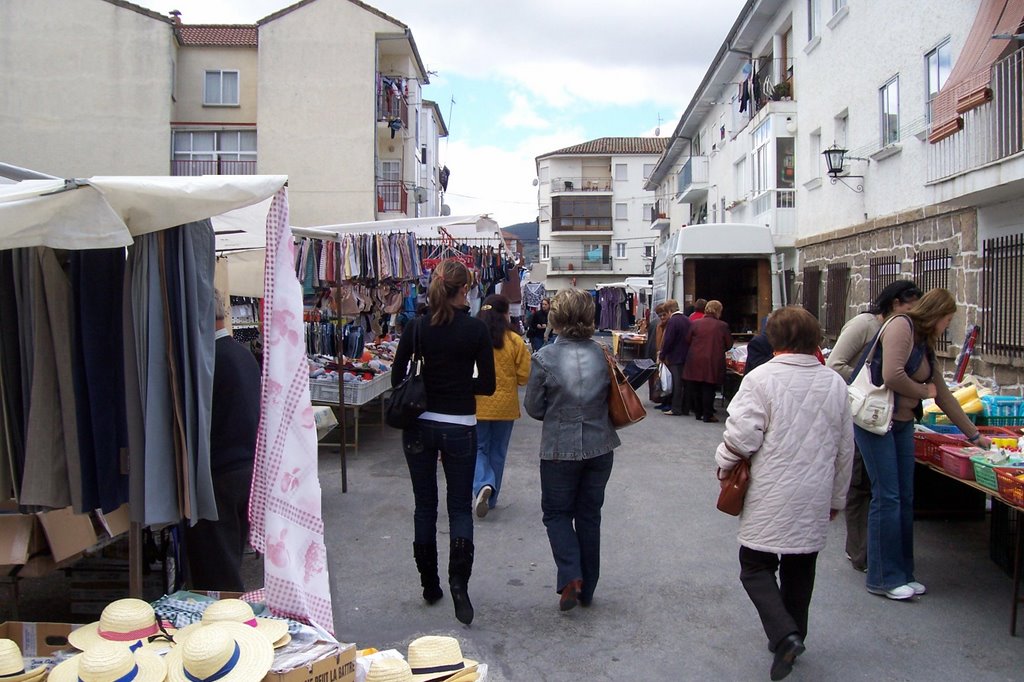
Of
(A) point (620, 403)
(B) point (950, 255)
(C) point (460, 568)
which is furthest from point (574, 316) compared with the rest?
(B) point (950, 255)

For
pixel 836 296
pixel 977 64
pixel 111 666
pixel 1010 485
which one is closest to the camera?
pixel 111 666

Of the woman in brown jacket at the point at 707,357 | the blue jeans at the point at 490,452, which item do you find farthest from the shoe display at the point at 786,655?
the woman in brown jacket at the point at 707,357

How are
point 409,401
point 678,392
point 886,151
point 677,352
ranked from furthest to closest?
point 678,392 → point 677,352 → point 886,151 → point 409,401

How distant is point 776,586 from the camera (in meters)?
3.99

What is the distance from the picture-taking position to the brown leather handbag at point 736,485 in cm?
400

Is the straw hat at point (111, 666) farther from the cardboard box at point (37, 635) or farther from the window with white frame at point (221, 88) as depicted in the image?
the window with white frame at point (221, 88)

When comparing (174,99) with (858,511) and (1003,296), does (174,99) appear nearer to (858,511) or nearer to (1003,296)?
(1003,296)

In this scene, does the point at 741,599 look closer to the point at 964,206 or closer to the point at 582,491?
the point at 582,491

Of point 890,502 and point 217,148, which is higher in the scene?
point 217,148

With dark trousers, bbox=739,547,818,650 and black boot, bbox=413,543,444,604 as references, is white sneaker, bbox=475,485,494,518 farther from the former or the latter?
dark trousers, bbox=739,547,818,650

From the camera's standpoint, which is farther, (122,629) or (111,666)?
(122,629)

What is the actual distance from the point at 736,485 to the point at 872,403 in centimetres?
135

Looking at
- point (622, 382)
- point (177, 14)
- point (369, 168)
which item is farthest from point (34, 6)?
point (622, 382)

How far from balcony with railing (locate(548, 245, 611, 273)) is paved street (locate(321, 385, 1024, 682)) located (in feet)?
182
